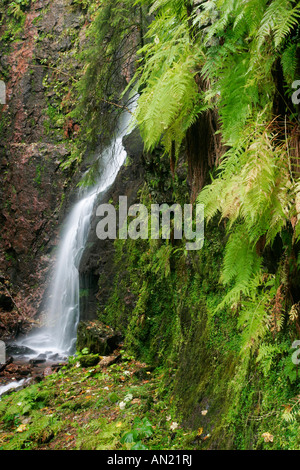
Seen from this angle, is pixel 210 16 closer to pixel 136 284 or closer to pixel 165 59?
pixel 165 59

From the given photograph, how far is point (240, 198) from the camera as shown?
6.44 feet

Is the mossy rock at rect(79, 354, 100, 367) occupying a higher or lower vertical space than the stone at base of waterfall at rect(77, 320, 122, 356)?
lower

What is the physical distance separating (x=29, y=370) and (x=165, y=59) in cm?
631

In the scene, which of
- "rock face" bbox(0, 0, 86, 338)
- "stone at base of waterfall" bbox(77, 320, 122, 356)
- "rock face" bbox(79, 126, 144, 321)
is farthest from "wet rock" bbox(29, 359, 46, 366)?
"rock face" bbox(0, 0, 86, 338)

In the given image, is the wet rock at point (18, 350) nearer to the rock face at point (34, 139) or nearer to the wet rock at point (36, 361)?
the wet rock at point (36, 361)

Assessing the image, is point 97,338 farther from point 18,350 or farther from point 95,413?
point 18,350

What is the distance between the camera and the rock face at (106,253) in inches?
305

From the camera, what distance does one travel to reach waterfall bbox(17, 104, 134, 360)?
8778 millimetres

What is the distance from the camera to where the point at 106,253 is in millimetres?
8133

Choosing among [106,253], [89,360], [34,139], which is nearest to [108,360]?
[89,360]

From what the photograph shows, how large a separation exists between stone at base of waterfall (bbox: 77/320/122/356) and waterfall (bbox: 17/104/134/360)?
3.73ft

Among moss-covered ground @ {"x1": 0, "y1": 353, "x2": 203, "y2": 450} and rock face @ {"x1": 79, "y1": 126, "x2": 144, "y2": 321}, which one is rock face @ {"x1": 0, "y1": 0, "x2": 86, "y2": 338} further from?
moss-covered ground @ {"x1": 0, "y1": 353, "x2": 203, "y2": 450}

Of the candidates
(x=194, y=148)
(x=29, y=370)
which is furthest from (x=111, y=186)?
(x=194, y=148)

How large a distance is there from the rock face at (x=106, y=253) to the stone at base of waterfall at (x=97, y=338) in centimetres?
66
